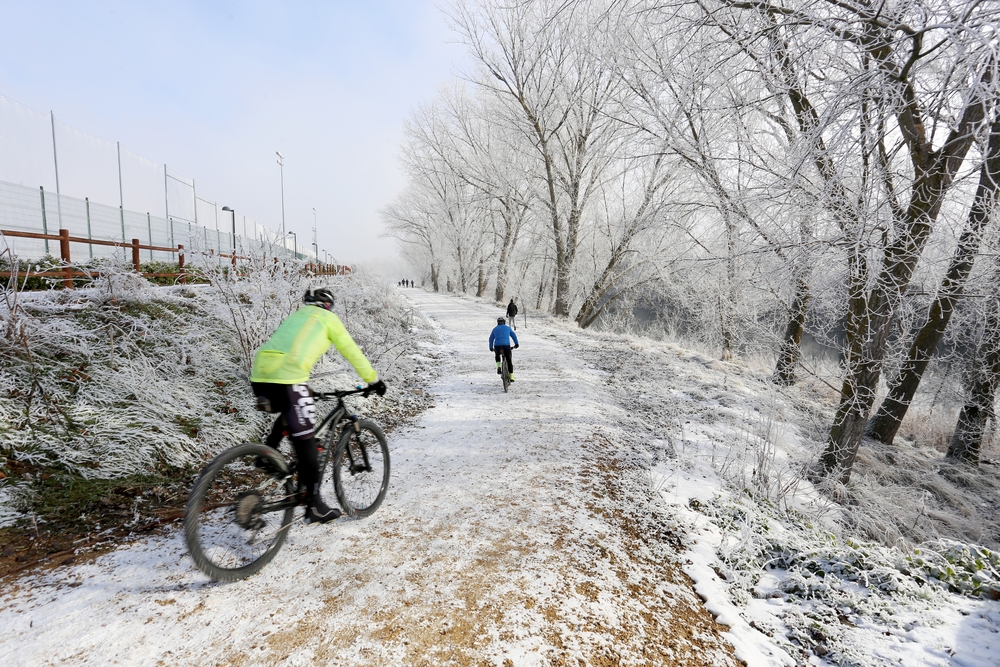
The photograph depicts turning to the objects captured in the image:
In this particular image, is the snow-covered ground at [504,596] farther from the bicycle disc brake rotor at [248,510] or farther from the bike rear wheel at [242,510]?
the bicycle disc brake rotor at [248,510]

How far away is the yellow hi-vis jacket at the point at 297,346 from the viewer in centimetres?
304

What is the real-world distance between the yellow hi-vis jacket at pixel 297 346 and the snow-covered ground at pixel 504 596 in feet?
4.43

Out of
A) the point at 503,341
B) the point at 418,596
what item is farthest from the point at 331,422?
the point at 503,341

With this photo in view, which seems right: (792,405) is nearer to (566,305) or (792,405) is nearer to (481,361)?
(481,361)

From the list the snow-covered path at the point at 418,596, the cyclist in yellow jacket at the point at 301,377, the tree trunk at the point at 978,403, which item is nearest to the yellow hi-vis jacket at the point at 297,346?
the cyclist in yellow jacket at the point at 301,377

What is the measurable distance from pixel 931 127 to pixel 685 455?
16.9ft

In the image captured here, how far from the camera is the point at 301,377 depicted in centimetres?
313

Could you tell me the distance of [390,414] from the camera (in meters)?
6.85

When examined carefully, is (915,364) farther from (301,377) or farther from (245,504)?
(245,504)

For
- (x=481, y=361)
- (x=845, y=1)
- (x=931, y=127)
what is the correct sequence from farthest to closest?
(x=481, y=361) < (x=931, y=127) < (x=845, y=1)

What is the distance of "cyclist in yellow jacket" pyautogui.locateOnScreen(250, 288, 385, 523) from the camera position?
3.05 m

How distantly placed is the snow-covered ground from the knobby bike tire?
16 cm

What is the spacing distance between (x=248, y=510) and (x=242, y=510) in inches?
1.7

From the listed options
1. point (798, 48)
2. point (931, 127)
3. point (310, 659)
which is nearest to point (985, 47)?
point (798, 48)
